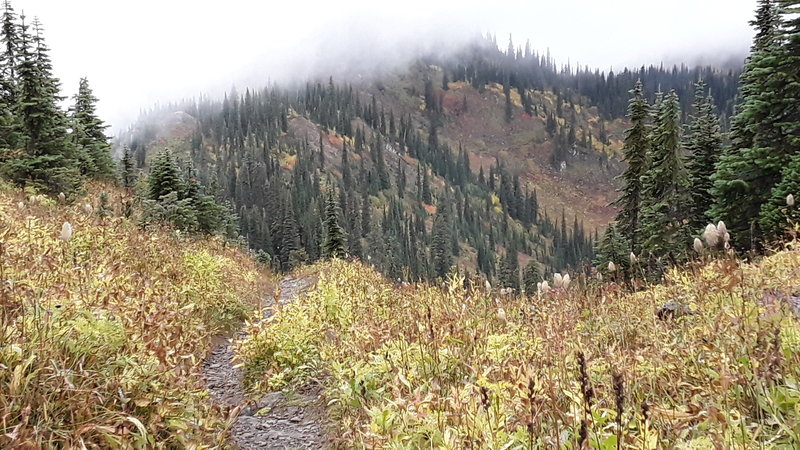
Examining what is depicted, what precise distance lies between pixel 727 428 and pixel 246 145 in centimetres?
18489

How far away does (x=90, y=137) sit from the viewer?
2873 centimetres

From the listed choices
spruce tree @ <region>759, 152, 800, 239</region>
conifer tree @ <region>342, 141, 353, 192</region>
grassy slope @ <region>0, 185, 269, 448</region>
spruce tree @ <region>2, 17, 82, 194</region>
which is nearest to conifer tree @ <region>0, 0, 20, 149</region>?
spruce tree @ <region>2, 17, 82, 194</region>

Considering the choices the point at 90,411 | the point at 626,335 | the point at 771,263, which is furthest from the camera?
the point at 771,263

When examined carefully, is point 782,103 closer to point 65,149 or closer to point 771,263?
point 771,263

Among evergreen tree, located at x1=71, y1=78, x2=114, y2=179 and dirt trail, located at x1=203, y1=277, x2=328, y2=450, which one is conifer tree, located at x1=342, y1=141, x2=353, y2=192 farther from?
dirt trail, located at x1=203, y1=277, x2=328, y2=450

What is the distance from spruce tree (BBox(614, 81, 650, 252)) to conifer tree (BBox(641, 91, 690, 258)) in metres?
1.78

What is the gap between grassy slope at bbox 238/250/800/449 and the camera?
2814 millimetres

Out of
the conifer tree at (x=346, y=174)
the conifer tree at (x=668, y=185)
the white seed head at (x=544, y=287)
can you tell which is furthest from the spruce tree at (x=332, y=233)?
the conifer tree at (x=346, y=174)

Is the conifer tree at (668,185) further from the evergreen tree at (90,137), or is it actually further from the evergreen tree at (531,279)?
the evergreen tree at (90,137)

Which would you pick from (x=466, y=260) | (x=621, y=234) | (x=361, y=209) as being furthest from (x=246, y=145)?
(x=621, y=234)

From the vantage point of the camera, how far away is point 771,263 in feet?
21.8

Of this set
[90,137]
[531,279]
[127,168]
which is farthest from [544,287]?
[531,279]

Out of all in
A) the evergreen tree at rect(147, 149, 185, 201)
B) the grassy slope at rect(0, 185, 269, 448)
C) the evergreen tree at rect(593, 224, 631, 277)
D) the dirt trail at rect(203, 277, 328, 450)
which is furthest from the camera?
the evergreen tree at rect(593, 224, 631, 277)

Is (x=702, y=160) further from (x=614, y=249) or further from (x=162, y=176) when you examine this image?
(x=162, y=176)
